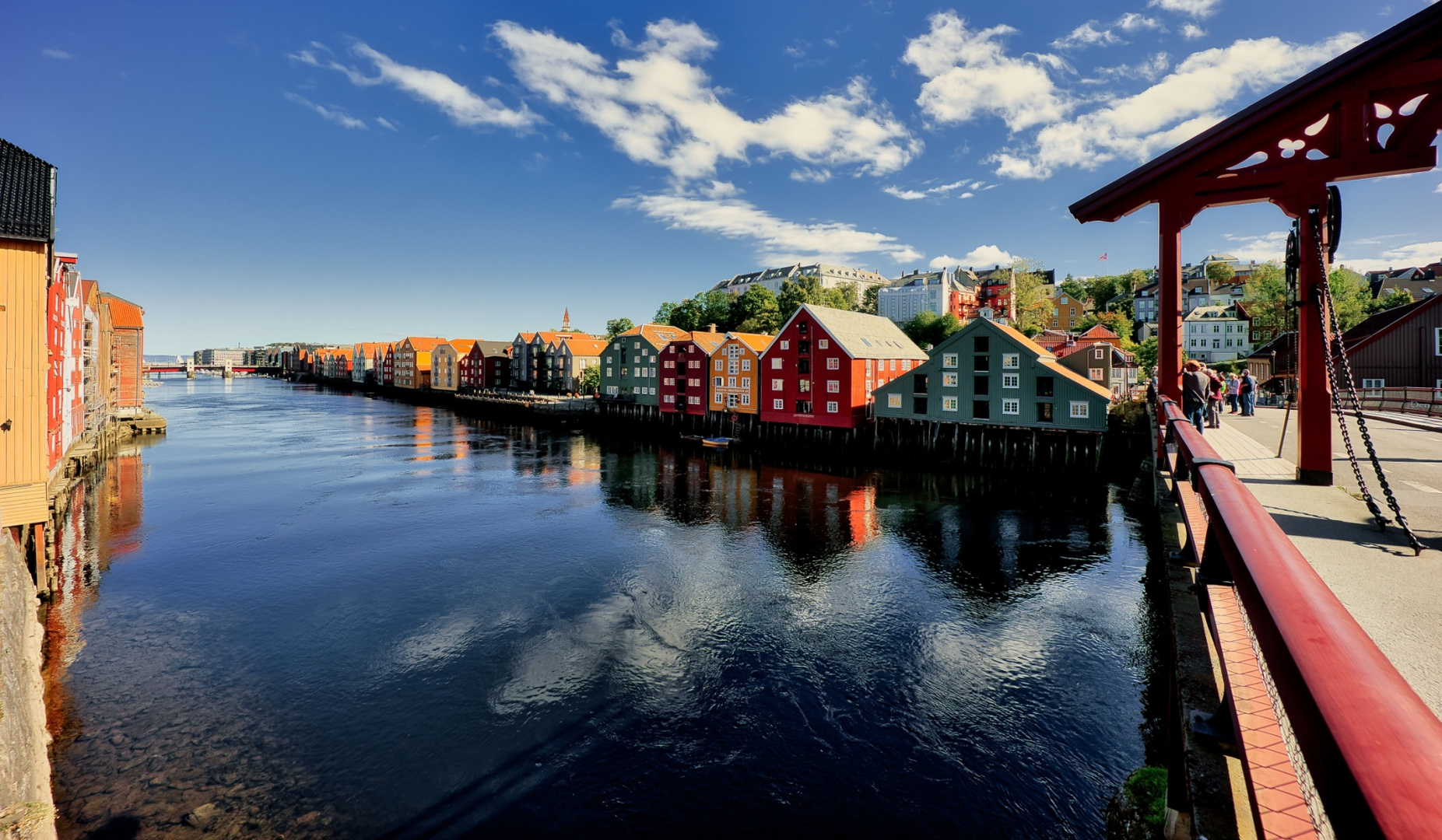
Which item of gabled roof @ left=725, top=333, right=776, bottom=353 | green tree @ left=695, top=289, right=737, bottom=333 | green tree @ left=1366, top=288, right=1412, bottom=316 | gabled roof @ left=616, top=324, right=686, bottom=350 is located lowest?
gabled roof @ left=725, top=333, right=776, bottom=353

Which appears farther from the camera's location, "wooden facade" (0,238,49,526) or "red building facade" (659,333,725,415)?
"red building facade" (659,333,725,415)

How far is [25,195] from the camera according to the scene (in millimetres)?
18516

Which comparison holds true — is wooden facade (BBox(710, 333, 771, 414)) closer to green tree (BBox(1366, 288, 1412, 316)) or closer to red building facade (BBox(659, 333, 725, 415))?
red building facade (BBox(659, 333, 725, 415))

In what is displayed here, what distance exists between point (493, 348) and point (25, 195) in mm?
91140

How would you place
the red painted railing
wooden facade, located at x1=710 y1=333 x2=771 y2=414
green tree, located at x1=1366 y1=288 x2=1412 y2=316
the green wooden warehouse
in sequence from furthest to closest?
green tree, located at x1=1366 y1=288 x2=1412 y2=316
wooden facade, located at x1=710 y1=333 x2=771 y2=414
the green wooden warehouse
the red painted railing

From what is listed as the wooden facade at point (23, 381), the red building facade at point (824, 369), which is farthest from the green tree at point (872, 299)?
the wooden facade at point (23, 381)

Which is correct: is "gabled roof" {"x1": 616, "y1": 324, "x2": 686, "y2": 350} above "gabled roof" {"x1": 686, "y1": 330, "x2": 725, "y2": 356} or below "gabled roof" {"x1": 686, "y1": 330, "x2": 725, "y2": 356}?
above

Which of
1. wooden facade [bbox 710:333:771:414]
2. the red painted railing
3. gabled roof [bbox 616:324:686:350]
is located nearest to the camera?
the red painted railing

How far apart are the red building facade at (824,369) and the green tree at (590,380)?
36.4 m

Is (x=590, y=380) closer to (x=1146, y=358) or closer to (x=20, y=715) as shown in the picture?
(x=1146, y=358)

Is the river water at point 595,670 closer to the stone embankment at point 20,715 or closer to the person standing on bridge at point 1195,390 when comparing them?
the stone embankment at point 20,715

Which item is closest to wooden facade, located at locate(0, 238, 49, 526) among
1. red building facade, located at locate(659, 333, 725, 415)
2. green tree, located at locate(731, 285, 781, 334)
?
red building facade, located at locate(659, 333, 725, 415)

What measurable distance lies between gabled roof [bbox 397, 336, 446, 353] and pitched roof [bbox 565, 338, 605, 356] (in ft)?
146

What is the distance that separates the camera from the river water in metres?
11.5
